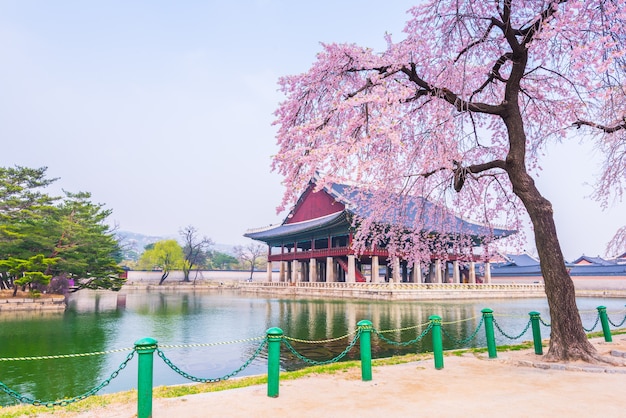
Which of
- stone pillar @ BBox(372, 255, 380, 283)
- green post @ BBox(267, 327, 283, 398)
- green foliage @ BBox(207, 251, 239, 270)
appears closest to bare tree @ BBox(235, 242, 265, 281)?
green foliage @ BBox(207, 251, 239, 270)

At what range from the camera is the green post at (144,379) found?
4.98 m

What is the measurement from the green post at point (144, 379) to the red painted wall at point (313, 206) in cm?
4066

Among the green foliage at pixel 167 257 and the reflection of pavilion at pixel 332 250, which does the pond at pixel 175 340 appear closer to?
the reflection of pavilion at pixel 332 250

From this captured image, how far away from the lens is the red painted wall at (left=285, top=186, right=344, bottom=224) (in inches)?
1938

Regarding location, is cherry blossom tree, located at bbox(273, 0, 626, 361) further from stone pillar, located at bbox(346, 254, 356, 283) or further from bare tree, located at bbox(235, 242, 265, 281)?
bare tree, located at bbox(235, 242, 265, 281)

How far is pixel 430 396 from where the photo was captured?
5914 millimetres

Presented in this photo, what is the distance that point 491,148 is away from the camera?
40.3ft

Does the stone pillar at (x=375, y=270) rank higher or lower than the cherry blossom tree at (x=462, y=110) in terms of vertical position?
lower

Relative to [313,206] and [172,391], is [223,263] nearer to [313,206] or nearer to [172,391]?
[313,206]

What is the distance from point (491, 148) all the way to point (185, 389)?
1024cm

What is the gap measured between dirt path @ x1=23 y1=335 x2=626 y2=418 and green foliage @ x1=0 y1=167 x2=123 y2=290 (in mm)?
25567

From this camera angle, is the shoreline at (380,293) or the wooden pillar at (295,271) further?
the wooden pillar at (295,271)

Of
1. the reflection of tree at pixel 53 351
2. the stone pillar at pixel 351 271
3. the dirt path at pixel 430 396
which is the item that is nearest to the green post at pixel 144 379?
the dirt path at pixel 430 396

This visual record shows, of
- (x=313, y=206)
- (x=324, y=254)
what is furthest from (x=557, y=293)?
(x=313, y=206)
